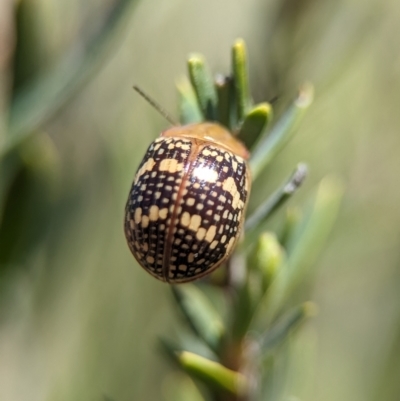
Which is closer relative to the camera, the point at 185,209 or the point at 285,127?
the point at 285,127

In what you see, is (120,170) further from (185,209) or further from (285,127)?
(285,127)

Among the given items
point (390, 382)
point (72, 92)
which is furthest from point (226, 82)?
point (390, 382)

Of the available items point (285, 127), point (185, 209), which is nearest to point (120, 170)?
point (185, 209)

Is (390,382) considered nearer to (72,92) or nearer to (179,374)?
(179,374)
